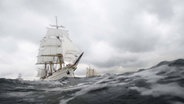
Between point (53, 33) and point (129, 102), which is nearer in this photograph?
point (129, 102)

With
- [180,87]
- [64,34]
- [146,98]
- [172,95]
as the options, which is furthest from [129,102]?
[64,34]

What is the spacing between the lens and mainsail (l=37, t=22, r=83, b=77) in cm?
7469

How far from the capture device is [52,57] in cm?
8644

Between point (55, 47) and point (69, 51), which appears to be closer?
point (69, 51)

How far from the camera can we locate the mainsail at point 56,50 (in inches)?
2940

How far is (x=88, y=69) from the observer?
121 m

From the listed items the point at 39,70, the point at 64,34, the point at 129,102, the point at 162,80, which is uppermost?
the point at 64,34

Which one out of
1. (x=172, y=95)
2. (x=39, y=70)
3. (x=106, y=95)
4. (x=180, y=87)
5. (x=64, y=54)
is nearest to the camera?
(x=172, y=95)

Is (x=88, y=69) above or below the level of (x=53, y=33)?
below

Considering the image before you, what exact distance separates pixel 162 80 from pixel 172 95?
1.66m

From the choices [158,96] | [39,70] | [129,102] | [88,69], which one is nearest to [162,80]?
[158,96]

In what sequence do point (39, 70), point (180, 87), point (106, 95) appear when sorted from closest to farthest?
1. point (180, 87)
2. point (106, 95)
3. point (39, 70)

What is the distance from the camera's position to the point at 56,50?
82.2 meters

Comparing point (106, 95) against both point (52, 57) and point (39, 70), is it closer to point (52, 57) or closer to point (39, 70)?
point (52, 57)
